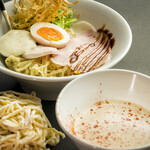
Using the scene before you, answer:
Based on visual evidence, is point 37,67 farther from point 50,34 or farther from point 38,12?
point 38,12

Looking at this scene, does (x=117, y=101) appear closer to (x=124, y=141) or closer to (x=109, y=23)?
(x=124, y=141)

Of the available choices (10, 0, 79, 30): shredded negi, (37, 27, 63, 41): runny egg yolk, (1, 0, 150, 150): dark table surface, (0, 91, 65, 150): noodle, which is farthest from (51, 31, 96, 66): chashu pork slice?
(0, 91, 65, 150): noodle

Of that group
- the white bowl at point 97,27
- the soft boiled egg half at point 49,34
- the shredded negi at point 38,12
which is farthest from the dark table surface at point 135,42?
the shredded negi at point 38,12

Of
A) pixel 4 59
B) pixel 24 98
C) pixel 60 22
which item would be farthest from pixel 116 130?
pixel 60 22

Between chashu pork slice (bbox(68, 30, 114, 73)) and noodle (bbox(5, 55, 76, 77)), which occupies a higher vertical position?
chashu pork slice (bbox(68, 30, 114, 73))

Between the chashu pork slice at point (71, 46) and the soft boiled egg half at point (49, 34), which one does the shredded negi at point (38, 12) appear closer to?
the soft boiled egg half at point (49, 34)

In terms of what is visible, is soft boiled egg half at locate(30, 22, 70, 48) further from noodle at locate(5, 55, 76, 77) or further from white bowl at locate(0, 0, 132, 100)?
white bowl at locate(0, 0, 132, 100)

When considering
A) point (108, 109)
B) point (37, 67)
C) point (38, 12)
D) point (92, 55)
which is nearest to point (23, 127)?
point (108, 109)
